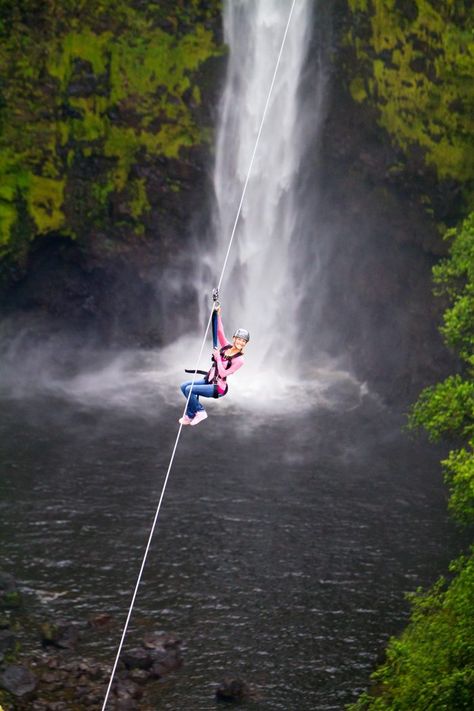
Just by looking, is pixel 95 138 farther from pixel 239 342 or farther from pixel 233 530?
pixel 239 342

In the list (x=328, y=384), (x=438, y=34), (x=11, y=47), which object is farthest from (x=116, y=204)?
(x=438, y=34)

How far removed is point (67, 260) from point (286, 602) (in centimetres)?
2621

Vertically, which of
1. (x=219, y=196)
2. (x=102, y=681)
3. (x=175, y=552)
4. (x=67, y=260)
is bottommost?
(x=102, y=681)

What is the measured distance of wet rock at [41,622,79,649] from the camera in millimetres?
28562

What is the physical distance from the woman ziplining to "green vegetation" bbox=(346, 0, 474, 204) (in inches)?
1004

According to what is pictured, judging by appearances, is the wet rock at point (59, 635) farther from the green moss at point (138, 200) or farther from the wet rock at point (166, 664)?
the green moss at point (138, 200)

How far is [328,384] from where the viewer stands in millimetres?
49219

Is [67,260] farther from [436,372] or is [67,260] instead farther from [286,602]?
[286,602]

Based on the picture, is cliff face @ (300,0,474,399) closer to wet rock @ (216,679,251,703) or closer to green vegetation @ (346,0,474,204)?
green vegetation @ (346,0,474,204)

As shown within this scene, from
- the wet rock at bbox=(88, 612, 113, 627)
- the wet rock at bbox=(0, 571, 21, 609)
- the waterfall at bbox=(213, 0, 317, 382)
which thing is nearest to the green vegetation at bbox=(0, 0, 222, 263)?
the waterfall at bbox=(213, 0, 317, 382)

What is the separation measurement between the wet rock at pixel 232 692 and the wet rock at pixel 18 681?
16.4ft

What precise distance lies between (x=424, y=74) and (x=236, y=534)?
2199 centimetres

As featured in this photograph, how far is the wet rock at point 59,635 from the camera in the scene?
28562 mm

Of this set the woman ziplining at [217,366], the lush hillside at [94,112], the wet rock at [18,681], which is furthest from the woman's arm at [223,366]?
the lush hillside at [94,112]
